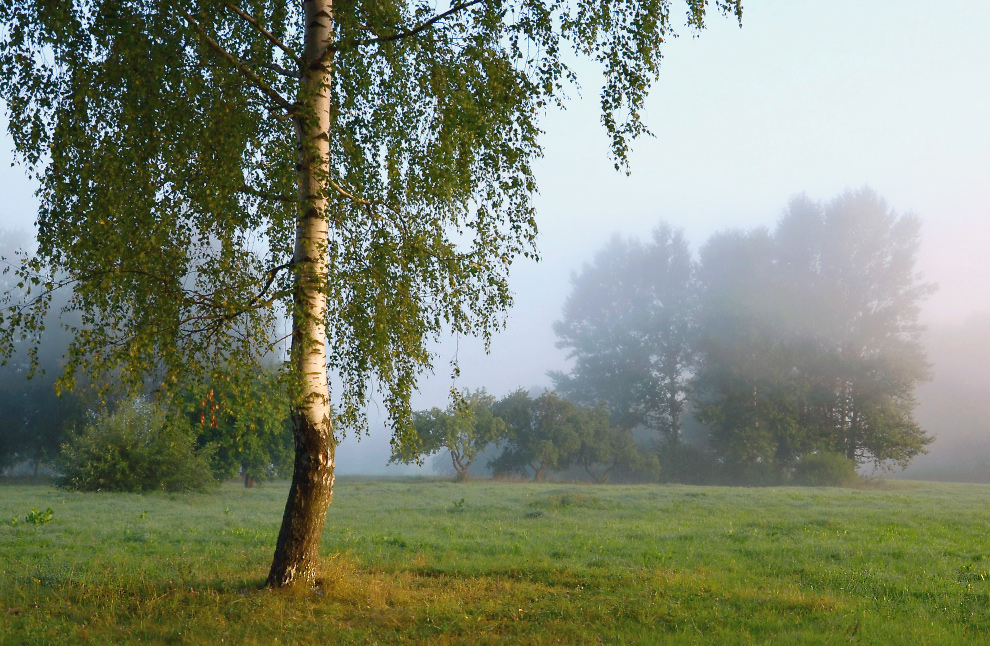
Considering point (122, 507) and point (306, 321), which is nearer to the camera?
point (306, 321)

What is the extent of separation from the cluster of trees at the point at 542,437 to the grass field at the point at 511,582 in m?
30.3

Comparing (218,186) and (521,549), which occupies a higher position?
(218,186)

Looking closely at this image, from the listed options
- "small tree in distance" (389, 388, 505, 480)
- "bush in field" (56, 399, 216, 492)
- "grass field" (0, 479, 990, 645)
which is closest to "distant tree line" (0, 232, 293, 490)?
"bush in field" (56, 399, 216, 492)

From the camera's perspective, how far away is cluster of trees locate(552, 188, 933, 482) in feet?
155

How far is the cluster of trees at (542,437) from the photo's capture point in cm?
4781

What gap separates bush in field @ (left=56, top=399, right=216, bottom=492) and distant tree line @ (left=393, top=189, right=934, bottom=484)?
17849 millimetres

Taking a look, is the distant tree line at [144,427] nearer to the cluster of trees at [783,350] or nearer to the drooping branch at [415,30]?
the drooping branch at [415,30]

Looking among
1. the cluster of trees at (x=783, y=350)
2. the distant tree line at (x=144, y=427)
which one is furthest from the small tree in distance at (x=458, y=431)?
the cluster of trees at (x=783, y=350)

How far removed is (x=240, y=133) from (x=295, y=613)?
19.5 ft

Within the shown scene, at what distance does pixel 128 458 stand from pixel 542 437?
31.3 meters

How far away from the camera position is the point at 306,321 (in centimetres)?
757

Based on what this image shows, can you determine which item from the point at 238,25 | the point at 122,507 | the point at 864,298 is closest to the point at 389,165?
the point at 238,25

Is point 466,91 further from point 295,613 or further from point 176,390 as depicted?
point 295,613

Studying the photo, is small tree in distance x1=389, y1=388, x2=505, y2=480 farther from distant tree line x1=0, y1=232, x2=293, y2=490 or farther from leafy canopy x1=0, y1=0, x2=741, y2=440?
leafy canopy x1=0, y1=0, x2=741, y2=440
